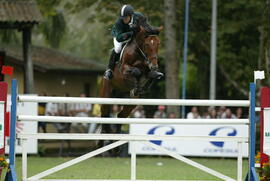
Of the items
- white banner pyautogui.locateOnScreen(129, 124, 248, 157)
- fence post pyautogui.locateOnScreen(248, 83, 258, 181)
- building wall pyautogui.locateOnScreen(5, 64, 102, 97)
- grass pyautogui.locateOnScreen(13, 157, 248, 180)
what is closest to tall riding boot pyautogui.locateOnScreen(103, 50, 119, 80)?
grass pyautogui.locateOnScreen(13, 157, 248, 180)

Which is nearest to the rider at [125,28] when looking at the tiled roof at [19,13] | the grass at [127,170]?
the grass at [127,170]

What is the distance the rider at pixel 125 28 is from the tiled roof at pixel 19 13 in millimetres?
8850

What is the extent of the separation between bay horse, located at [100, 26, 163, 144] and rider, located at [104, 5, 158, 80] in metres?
0.07

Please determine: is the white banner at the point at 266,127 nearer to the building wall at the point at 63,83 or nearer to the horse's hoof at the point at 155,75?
the horse's hoof at the point at 155,75

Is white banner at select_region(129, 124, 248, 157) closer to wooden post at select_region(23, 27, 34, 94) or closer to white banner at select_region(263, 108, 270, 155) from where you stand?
wooden post at select_region(23, 27, 34, 94)

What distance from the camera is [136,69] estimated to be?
369 inches

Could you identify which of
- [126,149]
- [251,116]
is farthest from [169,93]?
[251,116]

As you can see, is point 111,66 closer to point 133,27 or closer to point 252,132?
point 133,27

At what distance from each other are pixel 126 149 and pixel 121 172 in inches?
204

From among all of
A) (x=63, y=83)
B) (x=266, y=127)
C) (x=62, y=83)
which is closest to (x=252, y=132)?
(x=266, y=127)

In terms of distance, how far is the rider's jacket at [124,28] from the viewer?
9516 millimetres

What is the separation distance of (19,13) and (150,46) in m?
10.1

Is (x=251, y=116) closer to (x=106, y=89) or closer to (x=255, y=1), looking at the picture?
(x=106, y=89)

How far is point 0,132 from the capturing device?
24.9ft
